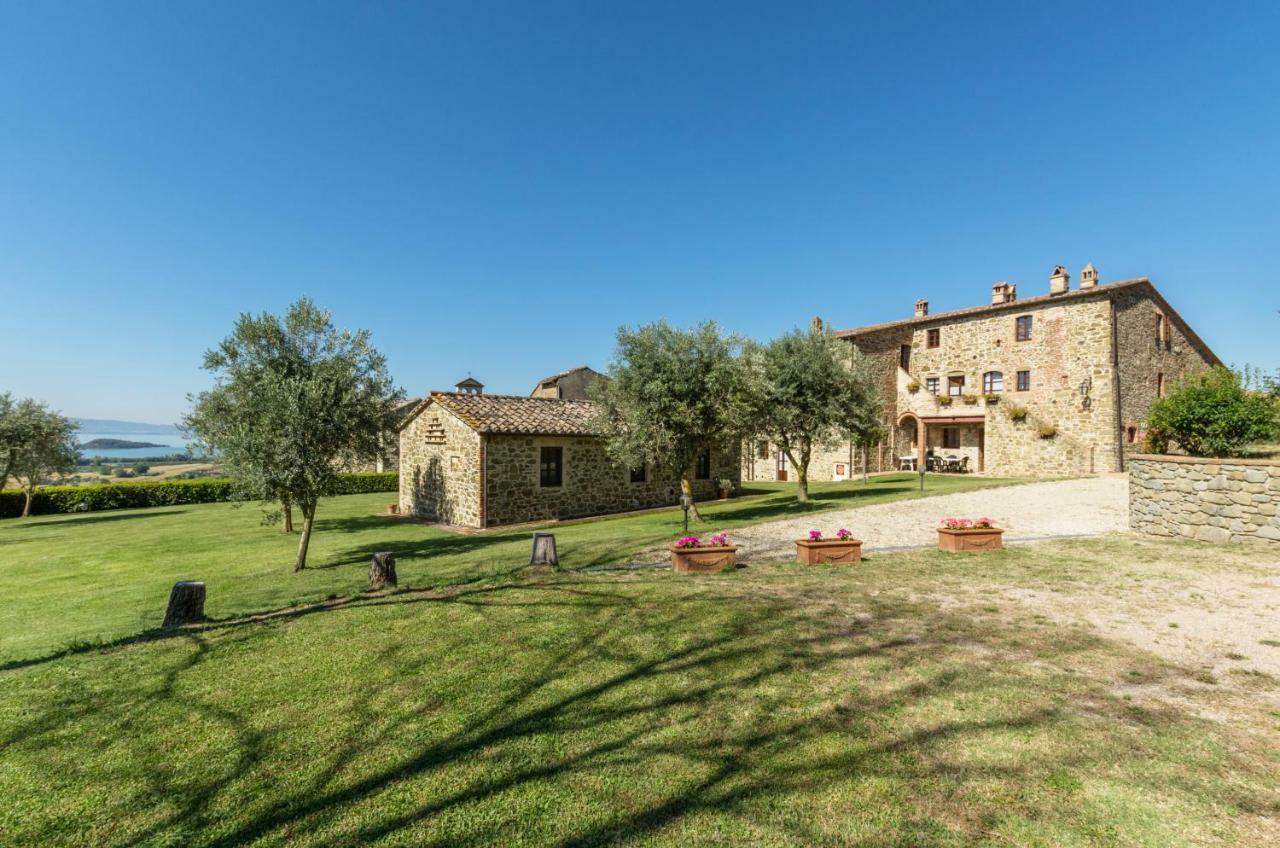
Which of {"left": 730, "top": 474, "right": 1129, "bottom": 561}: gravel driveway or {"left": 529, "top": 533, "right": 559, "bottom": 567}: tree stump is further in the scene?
{"left": 730, "top": 474, "right": 1129, "bottom": 561}: gravel driveway

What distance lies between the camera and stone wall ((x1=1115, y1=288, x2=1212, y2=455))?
28672 millimetres

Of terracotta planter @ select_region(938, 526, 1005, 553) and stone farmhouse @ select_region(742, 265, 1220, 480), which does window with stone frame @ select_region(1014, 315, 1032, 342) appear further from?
terracotta planter @ select_region(938, 526, 1005, 553)

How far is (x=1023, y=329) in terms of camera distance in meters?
31.3

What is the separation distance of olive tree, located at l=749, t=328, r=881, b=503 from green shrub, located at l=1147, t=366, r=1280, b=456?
1306 cm

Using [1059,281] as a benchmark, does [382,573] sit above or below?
below

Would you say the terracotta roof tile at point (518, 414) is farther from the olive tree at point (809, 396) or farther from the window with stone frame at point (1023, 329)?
the window with stone frame at point (1023, 329)

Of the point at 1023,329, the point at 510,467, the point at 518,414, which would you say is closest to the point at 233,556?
the point at 510,467

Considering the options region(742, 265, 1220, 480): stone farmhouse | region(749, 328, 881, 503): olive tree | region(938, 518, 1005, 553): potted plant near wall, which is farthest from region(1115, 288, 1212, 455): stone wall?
region(938, 518, 1005, 553): potted plant near wall

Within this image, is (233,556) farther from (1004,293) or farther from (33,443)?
(1004,293)

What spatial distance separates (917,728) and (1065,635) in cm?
337

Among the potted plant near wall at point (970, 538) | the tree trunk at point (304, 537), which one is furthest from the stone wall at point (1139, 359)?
the tree trunk at point (304, 537)

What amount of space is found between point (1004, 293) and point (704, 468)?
22.1 metres

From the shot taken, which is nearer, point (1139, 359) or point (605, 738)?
point (605, 738)

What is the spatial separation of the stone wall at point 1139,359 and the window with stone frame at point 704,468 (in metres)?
21.5
